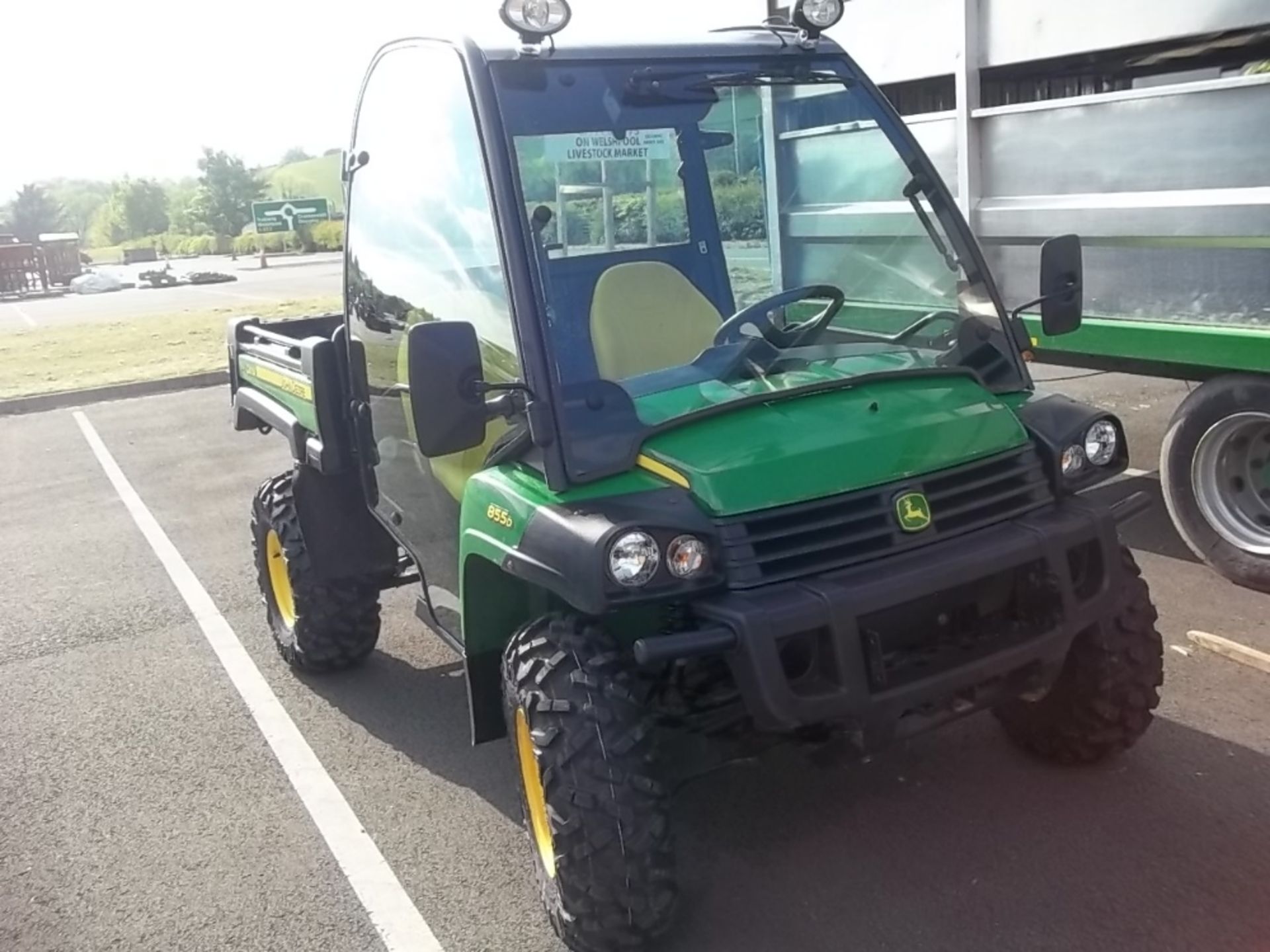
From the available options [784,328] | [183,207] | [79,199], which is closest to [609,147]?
[784,328]

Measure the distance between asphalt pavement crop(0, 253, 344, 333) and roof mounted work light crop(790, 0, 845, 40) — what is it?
59.3ft

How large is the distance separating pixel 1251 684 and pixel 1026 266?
205 cm

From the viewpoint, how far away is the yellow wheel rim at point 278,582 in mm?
5324

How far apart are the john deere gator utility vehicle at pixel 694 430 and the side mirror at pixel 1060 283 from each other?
0.04 feet

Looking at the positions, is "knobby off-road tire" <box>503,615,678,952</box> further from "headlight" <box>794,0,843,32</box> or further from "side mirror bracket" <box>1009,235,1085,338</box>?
"headlight" <box>794,0,843,32</box>

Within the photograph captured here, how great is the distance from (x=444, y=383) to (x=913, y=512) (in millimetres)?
1153

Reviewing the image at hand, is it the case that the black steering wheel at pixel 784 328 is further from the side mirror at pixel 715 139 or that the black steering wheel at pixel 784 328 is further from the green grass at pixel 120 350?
the green grass at pixel 120 350

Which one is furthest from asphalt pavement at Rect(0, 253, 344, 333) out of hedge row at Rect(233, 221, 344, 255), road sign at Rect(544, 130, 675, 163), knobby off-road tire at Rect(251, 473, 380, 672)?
road sign at Rect(544, 130, 675, 163)

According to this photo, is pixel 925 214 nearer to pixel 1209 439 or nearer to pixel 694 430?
pixel 694 430

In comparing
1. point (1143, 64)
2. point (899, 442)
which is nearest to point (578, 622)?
point (899, 442)

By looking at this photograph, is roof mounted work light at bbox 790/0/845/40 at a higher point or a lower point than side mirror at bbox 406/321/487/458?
A: higher

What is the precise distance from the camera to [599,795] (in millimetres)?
2922

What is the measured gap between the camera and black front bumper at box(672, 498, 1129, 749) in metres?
2.80

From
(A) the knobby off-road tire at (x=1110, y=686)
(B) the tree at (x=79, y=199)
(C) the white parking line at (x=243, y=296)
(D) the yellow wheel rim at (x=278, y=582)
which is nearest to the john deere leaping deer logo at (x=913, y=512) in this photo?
(A) the knobby off-road tire at (x=1110, y=686)
